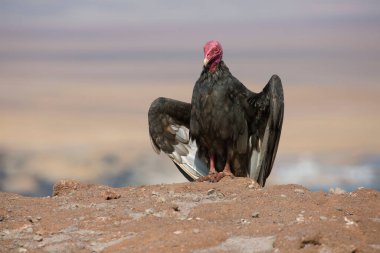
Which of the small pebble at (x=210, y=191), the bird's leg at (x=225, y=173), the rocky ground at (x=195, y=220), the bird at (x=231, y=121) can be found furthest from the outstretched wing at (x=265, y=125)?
the small pebble at (x=210, y=191)

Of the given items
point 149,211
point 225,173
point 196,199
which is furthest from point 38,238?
point 225,173

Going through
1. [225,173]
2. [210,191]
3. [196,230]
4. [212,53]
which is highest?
[212,53]

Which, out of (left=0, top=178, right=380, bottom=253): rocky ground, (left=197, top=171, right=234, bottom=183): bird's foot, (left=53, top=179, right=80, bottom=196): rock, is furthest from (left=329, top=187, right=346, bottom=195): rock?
(left=53, top=179, right=80, bottom=196): rock

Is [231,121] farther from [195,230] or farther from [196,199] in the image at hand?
[195,230]

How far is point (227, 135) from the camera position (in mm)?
12078

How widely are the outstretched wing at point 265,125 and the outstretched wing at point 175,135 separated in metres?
1.07

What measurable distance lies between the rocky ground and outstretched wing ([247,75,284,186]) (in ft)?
2.83

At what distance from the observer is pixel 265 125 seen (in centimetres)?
1215

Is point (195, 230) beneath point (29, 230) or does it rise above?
beneath

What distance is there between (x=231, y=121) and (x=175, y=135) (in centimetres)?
156

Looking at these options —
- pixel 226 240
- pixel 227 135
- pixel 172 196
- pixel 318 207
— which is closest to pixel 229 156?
pixel 227 135

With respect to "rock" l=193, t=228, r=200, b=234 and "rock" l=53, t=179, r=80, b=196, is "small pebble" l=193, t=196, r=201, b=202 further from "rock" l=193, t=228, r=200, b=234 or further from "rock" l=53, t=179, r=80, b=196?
"rock" l=53, t=179, r=80, b=196

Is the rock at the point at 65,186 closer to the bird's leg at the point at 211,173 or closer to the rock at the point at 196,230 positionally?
the bird's leg at the point at 211,173

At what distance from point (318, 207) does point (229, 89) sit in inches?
129
